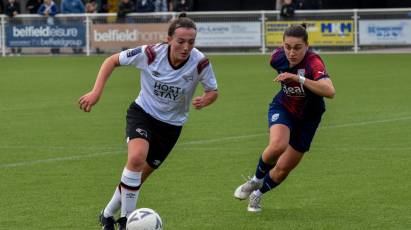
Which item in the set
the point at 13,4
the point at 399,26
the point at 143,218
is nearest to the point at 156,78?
the point at 143,218

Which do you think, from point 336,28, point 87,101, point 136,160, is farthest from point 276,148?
point 336,28

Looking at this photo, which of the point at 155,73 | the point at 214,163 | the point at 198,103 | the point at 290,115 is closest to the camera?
the point at 198,103

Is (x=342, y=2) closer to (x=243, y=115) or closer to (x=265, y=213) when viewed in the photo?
(x=243, y=115)

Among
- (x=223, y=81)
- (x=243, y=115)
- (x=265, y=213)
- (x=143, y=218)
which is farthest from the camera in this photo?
(x=223, y=81)

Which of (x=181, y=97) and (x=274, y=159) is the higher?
(x=181, y=97)

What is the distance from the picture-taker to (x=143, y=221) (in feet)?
28.1

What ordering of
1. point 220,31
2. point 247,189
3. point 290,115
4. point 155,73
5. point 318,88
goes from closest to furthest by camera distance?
point 155,73
point 318,88
point 290,115
point 247,189
point 220,31

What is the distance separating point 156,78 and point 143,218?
1.36m

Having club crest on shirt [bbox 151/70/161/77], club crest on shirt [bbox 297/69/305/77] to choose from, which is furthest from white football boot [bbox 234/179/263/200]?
club crest on shirt [bbox 151/70/161/77]

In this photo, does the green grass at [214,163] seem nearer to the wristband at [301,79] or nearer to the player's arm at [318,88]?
the player's arm at [318,88]

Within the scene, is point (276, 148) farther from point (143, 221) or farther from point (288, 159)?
point (143, 221)

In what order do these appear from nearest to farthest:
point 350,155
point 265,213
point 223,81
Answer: point 265,213 → point 350,155 → point 223,81

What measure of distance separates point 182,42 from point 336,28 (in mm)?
26112

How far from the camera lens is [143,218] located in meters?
8.58
